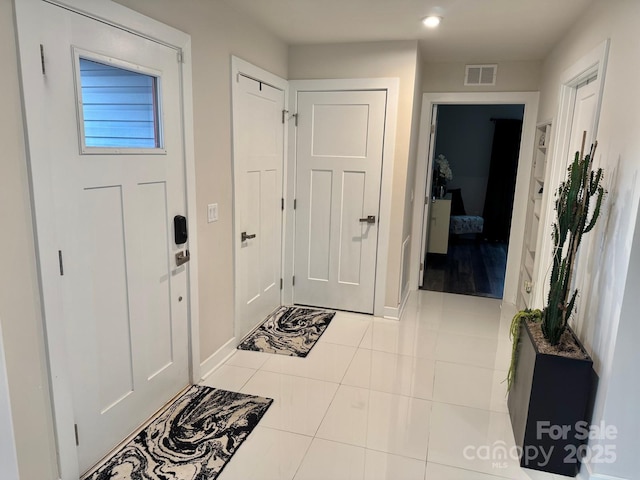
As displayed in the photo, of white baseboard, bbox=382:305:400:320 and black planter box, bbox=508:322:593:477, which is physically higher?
black planter box, bbox=508:322:593:477

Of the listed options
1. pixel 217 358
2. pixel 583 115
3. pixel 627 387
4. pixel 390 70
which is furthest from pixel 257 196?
pixel 627 387

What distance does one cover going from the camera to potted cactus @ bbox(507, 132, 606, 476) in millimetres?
1982

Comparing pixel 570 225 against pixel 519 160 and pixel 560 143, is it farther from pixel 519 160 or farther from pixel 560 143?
pixel 519 160

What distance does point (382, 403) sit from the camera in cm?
262

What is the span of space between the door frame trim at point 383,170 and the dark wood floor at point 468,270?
1286mm

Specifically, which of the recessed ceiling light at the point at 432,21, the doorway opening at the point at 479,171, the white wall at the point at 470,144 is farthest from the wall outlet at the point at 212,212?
the white wall at the point at 470,144

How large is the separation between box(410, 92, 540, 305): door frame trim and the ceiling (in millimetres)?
451

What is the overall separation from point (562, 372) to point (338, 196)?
Result: 2395mm

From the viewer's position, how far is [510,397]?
2547 mm

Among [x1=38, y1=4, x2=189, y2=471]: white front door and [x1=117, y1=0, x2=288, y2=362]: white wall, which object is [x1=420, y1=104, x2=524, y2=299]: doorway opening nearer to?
[x1=117, y1=0, x2=288, y2=362]: white wall

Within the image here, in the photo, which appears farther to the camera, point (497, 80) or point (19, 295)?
point (497, 80)

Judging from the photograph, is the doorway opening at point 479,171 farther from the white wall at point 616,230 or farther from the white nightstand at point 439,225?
the white wall at point 616,230

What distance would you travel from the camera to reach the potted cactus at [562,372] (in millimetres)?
1982

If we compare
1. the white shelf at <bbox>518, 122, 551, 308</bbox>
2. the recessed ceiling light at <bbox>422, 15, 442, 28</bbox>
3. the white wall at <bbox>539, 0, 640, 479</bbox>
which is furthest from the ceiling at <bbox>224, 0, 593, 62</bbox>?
the white shelf at <bbox>518, 122, 551, 308</bbox>
